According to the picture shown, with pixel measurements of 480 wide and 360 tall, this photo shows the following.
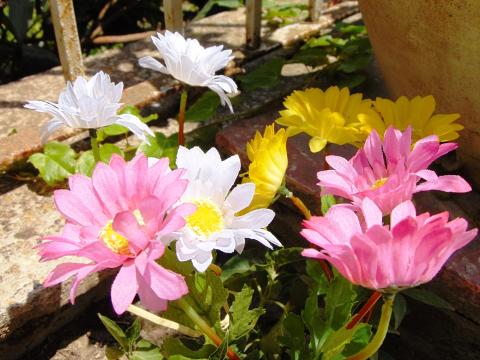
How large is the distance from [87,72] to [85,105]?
0.91 metres

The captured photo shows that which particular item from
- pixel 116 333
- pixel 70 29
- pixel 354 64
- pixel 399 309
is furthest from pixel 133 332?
pixel 354 64

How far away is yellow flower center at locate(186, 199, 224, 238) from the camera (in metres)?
0.90

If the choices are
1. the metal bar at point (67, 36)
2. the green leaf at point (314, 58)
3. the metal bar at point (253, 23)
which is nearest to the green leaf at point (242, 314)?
the metal bar at point (67, 36)

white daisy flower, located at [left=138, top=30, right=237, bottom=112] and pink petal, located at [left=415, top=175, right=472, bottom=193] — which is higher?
white daisy flower, located at [left=138, top=30, right=237, bottom=112]

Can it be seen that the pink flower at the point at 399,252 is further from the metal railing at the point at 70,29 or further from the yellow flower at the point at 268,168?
the metal railing at the point at 70,29

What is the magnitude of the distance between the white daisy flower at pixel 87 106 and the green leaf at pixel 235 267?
429 mm

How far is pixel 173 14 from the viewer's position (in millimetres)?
1723

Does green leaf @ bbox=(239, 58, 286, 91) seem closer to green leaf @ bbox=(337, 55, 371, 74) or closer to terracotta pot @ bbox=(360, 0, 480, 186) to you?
green leaf @ bbox=(337, 55, 371, 74)

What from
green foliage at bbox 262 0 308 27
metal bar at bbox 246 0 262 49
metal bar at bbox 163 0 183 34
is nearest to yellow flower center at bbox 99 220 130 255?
metal bar at bbox 163 0 183 34

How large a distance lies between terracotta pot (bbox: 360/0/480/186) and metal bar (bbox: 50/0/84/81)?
27.3 inches

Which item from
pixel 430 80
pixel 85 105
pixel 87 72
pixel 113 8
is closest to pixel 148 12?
pixel 113 8

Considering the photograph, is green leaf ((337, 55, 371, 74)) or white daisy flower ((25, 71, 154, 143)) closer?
white daisy flower ((25, 71, 154, 143))

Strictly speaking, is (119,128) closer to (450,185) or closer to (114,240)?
(114,240)

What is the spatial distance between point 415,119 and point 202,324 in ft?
1.76
